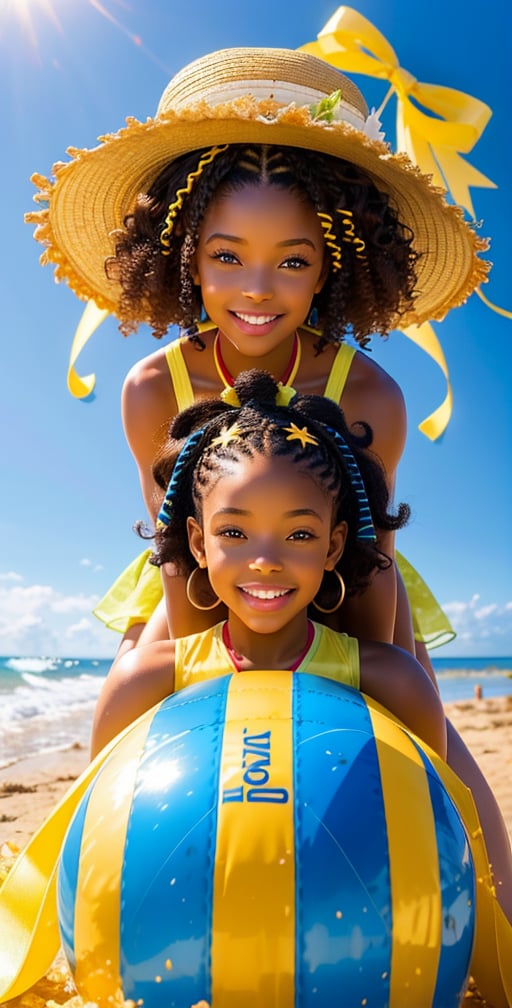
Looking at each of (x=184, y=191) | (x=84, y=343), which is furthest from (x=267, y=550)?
(x=84, y=343)

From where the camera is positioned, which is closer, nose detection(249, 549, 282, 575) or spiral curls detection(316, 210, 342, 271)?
nose detection(249, 549, 282, 575)

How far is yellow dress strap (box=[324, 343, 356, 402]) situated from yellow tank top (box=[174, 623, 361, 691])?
1.18 meters

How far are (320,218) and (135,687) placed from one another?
6.42ft

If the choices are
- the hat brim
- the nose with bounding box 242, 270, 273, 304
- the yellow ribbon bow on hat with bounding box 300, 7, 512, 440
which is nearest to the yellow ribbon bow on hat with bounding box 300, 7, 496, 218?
the yellow ribbon bow on hat with bounding box 300, 7, 512, 440

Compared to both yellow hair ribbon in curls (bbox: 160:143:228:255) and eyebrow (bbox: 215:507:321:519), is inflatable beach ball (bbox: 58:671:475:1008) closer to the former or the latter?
eyebrow (bbox: 215:507:321:519)

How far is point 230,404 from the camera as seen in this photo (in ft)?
11.2

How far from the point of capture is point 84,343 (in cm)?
523

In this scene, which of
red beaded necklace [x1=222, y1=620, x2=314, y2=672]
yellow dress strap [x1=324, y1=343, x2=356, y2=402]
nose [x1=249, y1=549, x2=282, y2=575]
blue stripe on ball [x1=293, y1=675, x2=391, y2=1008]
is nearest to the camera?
blue stripe on ball [x1=293, y1=675, x2=391, y2=1008]

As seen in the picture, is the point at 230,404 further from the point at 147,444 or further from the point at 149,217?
the point at 149,217

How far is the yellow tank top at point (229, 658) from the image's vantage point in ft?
9.62

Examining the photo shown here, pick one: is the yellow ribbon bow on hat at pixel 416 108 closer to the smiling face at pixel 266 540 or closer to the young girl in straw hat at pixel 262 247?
the young girl in straw hat at pixel 262 247

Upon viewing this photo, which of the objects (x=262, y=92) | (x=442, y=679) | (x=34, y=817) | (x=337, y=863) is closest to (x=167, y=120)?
(x=262, y=92)

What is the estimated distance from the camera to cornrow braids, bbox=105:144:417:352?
3.74 m

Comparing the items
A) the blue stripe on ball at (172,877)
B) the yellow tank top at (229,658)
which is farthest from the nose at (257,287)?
the blue stripe on ball at (172,877)
